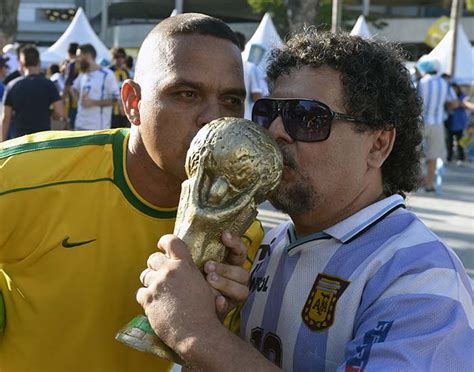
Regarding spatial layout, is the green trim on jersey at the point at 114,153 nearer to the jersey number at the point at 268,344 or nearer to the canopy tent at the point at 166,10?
the jersey number at the point at 268,344

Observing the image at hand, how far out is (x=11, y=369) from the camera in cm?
243

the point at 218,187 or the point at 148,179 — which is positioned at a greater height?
the point at 218,187

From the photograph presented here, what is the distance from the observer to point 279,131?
1.89 m

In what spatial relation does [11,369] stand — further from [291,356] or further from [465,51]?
[465,51]

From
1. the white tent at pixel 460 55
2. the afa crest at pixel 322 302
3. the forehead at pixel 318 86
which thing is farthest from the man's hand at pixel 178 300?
the white tent at pixel 460 55

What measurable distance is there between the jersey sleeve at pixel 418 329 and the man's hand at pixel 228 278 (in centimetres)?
28

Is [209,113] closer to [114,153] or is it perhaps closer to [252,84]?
[114,153]

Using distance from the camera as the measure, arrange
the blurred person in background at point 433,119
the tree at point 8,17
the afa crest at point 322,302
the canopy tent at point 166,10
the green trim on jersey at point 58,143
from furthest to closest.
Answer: the canopy tent at point 166,10, the tree at point 8,17, the blurred person in background at point 433,119, the green trim on jersey at point 58,143, the afa crest at point 322,302

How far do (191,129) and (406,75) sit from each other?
632 mm

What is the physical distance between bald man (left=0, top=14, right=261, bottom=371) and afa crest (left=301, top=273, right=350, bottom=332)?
1.94 feet

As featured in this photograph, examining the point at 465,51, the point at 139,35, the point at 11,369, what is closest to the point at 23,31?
the point at 139,35

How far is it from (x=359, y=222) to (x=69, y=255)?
0.96m

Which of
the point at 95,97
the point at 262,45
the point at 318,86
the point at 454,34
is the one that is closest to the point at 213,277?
the point at 318,86

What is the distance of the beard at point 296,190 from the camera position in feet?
6.07
